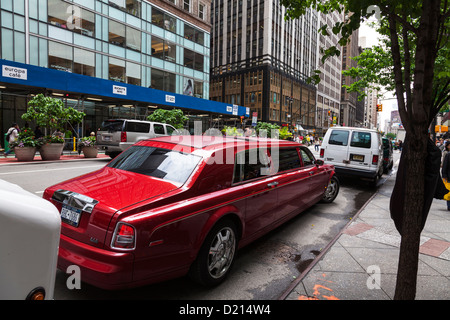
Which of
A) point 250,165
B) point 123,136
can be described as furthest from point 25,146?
point 250,165

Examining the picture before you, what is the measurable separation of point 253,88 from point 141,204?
6122cm

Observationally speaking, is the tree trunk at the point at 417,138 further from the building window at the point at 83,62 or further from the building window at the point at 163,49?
the building window at the point at 163,49

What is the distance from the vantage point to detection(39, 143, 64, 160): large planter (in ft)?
45.1

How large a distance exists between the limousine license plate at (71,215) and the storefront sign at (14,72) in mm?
16565

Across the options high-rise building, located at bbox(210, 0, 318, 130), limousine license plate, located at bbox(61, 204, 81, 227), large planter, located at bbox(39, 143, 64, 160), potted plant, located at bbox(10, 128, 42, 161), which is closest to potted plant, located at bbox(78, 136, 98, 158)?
large planter, located at bbox(39, 143, 64, 160)

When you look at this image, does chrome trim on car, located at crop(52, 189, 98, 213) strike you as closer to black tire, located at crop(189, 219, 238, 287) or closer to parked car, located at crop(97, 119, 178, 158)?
black tire, located at crop(189, 219, 238, 287)

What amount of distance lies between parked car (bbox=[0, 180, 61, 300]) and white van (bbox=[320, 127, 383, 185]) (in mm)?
9968

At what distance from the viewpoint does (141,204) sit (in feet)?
8.70

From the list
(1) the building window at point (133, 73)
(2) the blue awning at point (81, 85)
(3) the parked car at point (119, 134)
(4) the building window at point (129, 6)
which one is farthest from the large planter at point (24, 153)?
(4) the building window at point (129, 6)

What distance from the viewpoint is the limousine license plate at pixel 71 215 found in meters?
2.77
